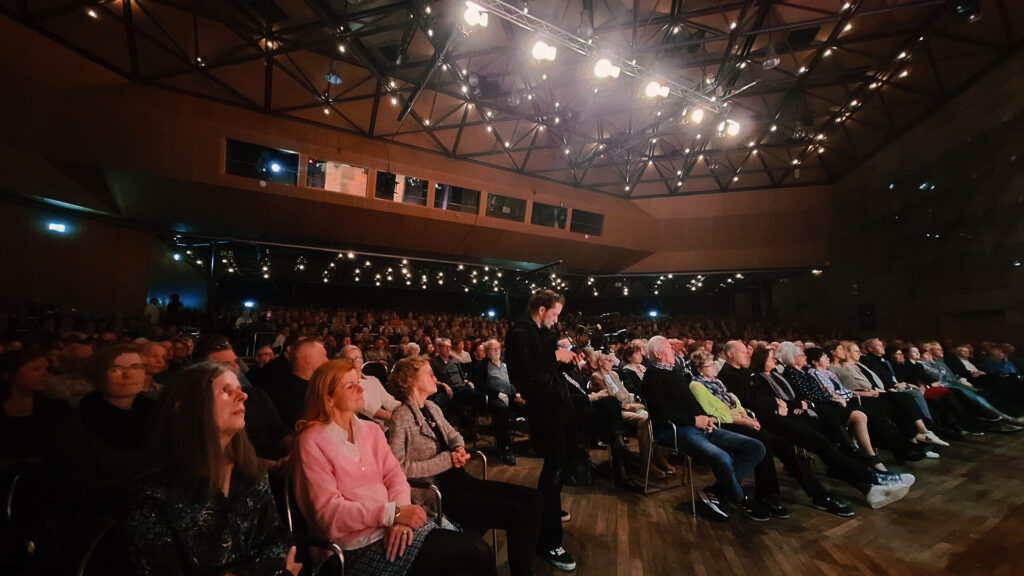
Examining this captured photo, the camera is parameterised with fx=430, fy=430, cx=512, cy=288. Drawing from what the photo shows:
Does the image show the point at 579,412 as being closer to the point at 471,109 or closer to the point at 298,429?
the point at 298,429

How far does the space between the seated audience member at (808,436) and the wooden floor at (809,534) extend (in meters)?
0.10

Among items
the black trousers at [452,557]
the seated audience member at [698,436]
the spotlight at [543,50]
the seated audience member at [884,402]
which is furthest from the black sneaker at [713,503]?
the spotlight at [543,50]

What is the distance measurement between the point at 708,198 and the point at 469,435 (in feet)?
42.8

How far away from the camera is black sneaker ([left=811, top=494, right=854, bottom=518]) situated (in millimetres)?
3115

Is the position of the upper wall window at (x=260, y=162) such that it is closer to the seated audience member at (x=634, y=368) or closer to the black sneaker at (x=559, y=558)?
the seated audience member at (x=634, y=368)

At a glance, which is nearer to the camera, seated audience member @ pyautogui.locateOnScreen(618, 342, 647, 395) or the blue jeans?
the blue jeans

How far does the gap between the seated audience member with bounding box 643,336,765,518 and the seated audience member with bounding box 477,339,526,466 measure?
1.33m

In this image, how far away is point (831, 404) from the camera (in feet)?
13.8

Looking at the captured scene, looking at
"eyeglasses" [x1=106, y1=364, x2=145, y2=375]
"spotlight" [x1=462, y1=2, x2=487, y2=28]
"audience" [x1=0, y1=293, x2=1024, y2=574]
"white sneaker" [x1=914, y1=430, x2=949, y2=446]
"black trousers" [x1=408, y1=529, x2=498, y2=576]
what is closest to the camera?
"audience" [x1=0, y1=293, x2=1024, y2=574]

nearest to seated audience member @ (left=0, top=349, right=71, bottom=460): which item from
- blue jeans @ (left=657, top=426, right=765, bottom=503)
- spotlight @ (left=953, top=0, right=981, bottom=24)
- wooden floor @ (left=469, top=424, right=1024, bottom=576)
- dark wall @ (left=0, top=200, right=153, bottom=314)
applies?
wooden floor @ (left=469, top=424, right=1024, bottom=576)

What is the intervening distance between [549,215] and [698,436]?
11.3 meters

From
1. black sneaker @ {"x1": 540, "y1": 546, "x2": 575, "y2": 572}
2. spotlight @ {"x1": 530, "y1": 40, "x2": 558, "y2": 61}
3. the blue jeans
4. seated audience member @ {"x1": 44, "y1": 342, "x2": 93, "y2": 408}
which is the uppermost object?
spotlight @ {"x1": 530, "y1": 40, "x2": 558, "y2": 61}

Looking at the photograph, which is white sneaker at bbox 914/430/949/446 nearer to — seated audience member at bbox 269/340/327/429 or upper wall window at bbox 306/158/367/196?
seated audience member at bbox 269/340/327/429

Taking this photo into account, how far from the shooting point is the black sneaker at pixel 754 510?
3068mm
